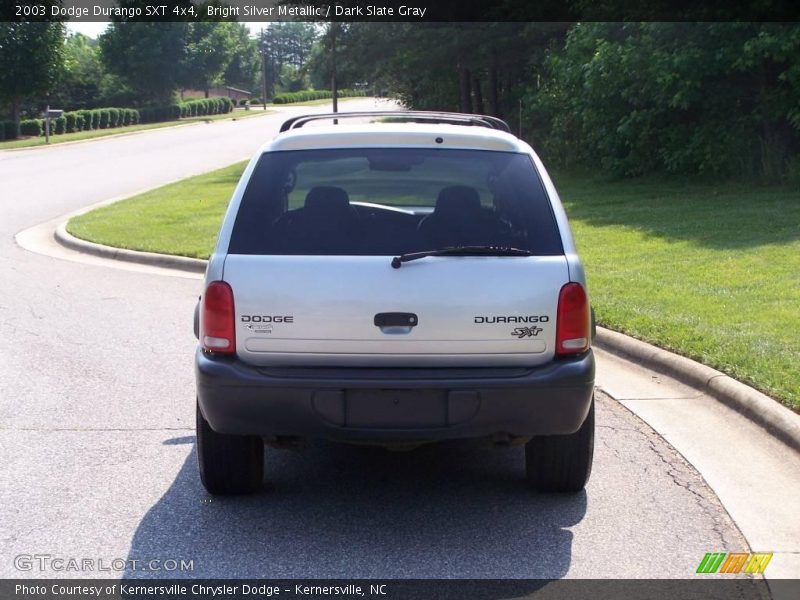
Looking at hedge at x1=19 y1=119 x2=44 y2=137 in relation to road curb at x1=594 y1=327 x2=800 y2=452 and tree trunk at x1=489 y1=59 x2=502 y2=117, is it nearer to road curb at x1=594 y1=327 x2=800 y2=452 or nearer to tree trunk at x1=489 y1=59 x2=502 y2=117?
tree trunk at x1=489 y1=59 x2=502 y2=117

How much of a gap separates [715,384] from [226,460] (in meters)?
3.48

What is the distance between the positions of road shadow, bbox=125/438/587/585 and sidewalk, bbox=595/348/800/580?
0.80 m

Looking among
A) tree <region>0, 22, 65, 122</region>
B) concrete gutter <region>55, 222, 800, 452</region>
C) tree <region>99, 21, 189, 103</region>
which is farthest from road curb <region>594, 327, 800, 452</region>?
tree <region>99, 21, 189, 103</region>

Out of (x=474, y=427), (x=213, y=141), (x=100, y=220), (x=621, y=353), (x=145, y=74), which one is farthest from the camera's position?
(x=145, y=74)

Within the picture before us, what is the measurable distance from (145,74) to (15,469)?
8725 cm

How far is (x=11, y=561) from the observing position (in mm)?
4539

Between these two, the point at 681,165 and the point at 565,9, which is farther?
the point at 565,9

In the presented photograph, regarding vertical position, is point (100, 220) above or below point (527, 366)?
below

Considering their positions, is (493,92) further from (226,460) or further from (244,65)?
(244,65)

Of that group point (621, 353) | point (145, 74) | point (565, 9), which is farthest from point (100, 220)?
point (145, 74)

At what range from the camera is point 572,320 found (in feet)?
16.0

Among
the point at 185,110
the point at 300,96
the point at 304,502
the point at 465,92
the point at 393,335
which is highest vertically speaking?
the point at 465,92

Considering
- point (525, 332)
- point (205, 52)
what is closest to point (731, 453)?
point (525, 332)

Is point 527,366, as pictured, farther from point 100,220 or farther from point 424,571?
point 100,220
